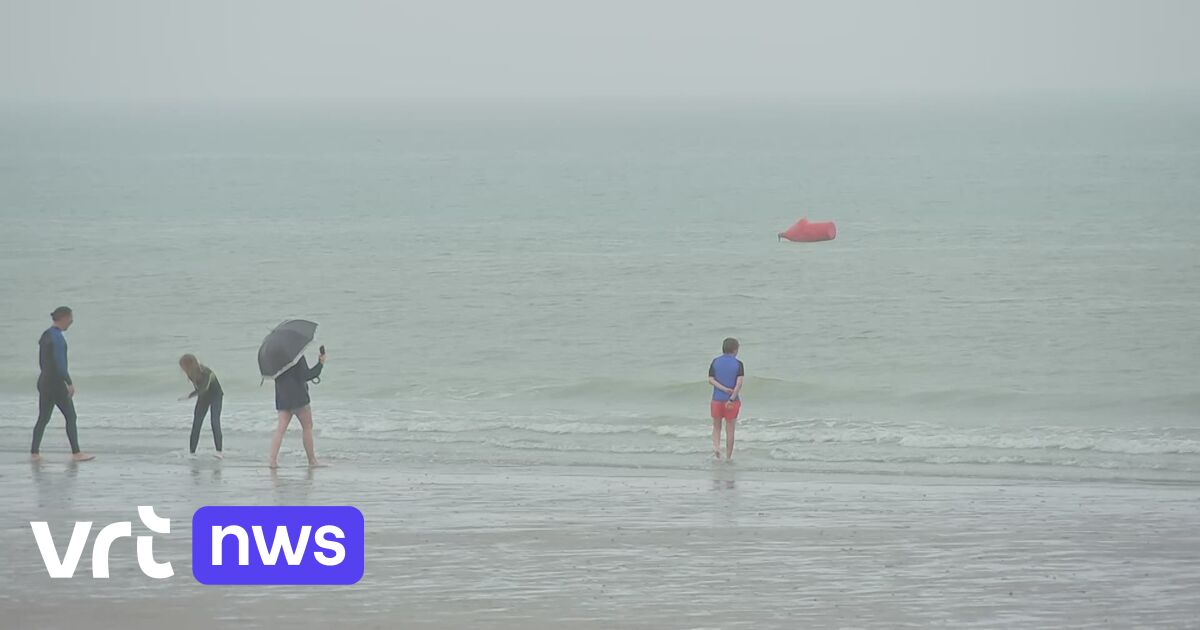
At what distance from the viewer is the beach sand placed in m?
9.25

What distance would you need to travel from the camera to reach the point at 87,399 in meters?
23.0

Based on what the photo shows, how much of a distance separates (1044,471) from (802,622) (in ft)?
23.3

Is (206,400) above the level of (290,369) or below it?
below

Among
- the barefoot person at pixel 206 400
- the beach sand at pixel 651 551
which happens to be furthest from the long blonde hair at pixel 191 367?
the beach sand at pixel 651 551

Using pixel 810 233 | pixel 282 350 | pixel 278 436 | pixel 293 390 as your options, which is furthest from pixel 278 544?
pixel 810 233

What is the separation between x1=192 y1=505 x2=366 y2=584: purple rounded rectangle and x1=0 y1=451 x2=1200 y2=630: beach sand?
15 cm

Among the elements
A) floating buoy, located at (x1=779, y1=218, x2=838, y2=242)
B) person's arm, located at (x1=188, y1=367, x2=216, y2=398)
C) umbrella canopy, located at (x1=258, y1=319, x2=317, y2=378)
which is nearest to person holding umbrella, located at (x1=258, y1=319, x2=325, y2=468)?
umbrella canopy, located at (x1=258, y1=319, x2=317, y2=378)

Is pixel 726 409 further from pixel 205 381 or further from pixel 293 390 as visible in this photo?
pixel 205 381

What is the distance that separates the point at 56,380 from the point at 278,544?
4.91 m

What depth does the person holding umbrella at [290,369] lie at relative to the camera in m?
14.2

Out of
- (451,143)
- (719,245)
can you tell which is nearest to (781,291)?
(719,245)

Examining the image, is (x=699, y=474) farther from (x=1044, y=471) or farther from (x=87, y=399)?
(x=87, y=399)

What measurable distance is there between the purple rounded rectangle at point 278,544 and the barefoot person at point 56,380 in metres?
3.31

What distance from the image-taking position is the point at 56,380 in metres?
15.1
